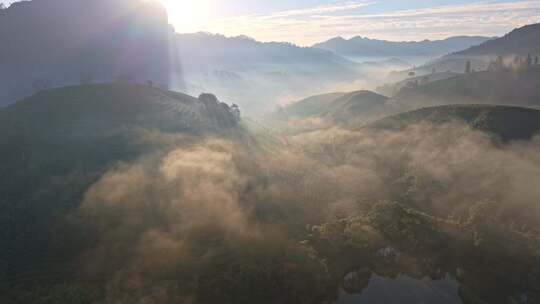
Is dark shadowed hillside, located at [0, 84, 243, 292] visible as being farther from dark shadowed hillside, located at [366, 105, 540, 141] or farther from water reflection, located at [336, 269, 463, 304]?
dark shadowed hillside, located at [366, 105, 540, 141]

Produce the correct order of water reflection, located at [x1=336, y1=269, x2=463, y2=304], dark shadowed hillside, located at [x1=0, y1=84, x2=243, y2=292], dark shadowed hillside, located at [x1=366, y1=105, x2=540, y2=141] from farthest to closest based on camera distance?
dark shadowed hillside, located at [x1=366, y1=105, x2=540, y2=141]
dark shadowed hillside, located at [x1=0, y1=84, x2=243, y2=292]
water reflection, located at [x1=336, y1=269, x2=463, y2=304]

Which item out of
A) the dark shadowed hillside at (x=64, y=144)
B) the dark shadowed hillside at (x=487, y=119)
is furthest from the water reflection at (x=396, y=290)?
the dark shadowed hillside at (x=487, y=119)

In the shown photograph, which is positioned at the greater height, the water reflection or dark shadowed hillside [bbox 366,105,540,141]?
dark shadowed hillside [bbox 366,105,540,141]

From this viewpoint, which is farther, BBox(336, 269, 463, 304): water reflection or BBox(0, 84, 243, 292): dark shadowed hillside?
BBox(0, 84, 243, 292): dark shadowed hillside

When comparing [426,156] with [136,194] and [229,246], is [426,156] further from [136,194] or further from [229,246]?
[136,194]

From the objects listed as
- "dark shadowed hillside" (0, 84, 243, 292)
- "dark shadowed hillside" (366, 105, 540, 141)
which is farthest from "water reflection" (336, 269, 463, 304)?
"dark shadowed hillside" (366, 105, 540, 141)

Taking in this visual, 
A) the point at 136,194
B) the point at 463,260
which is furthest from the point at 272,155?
the point at 463,260

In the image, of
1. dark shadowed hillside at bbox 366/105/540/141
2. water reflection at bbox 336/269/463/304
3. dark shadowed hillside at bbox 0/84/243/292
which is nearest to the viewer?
water reflection at bbox 336/269/463/304

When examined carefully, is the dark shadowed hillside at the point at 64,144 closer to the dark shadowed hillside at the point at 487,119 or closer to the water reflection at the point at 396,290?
the water reflection at the point at 396,290
